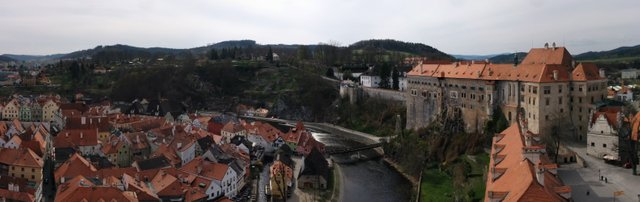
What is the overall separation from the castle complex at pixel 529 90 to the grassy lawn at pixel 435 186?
791cm

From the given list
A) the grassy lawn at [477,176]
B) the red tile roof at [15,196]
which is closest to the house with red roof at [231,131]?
the grassy lawn at [477,176]

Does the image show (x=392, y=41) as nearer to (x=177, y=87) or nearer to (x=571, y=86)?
(x=177, y=87)

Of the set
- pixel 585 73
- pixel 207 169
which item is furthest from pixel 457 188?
pixel 207 169

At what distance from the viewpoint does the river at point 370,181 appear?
131ft

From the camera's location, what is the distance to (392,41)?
625 feet

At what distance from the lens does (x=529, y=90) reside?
4303cm

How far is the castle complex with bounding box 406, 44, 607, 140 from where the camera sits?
4147 centimetres

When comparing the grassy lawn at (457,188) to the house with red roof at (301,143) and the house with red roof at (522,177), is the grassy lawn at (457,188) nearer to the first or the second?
the house with red roof at (522,177)

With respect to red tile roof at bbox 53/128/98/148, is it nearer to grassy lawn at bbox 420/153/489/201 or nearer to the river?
the river

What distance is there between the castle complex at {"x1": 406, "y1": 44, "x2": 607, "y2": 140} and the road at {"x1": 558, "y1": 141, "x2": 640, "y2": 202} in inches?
284

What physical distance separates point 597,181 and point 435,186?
13498 millimetres

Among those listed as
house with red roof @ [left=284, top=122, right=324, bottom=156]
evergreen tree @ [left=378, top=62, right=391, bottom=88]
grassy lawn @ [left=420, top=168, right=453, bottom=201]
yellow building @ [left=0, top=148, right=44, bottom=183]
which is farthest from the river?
evergreen tree @ [left=378, top=62, right=391, bottom=88]

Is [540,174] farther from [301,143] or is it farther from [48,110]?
[48,110]

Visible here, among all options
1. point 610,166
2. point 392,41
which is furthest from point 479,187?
point 392,41
